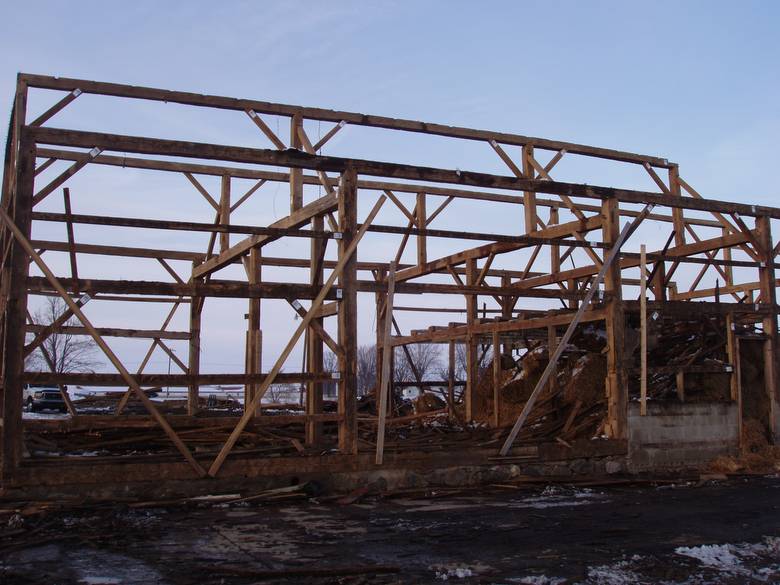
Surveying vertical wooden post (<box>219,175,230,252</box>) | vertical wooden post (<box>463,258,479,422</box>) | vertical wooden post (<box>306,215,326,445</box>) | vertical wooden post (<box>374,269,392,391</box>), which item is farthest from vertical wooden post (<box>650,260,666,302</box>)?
vertical wooden post (<box>219,175,230,252</box>)

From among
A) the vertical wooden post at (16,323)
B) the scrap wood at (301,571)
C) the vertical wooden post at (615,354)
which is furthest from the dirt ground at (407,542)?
the vertical wooden post at (615,354)

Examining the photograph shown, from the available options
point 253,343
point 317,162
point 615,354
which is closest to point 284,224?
point 317,162

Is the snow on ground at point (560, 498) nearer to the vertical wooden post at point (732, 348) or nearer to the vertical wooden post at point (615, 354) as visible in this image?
the vertical wooden post at point (615, 354)

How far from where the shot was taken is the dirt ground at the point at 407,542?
6.61 m

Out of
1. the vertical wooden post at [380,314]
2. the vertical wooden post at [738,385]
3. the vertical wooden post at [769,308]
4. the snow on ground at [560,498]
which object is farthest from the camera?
the vertical wooden post at [380,314]

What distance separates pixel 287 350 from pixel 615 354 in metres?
5.92

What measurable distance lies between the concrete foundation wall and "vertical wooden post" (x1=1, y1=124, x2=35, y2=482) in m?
9.16

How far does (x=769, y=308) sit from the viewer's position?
15312 millimetres

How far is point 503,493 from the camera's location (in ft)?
37.7

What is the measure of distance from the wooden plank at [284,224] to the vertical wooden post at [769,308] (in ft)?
29.4

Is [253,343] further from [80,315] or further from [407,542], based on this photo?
[407,542]

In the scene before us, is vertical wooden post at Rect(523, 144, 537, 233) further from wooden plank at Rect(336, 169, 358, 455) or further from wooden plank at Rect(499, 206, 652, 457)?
wooden plank at Rect(336, 169, 358, 455)

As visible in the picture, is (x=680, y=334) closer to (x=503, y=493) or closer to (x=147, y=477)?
(x=503, y=493)

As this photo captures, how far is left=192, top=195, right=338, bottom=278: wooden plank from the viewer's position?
37.4 ft
